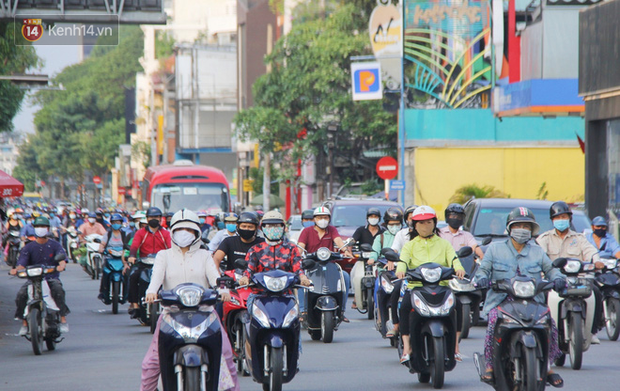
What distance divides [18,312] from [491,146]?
99.7 ft

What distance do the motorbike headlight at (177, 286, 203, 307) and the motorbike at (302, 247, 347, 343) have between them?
6401mm

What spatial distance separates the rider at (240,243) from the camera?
38.9 ft

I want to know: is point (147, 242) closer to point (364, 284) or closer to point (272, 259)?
point (364, 284)

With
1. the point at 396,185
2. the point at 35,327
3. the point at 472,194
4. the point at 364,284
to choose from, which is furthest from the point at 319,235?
the point at 396,185

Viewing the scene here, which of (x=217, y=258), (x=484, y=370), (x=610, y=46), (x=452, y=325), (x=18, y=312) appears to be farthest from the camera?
(x=610, y=46)

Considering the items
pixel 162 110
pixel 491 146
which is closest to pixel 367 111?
pixel 491 146

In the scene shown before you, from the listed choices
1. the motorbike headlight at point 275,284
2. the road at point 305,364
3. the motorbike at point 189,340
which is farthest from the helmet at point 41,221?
the motorbike at point 189,340

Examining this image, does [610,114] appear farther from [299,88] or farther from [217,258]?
[299,88]

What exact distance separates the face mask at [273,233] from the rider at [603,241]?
5.63m

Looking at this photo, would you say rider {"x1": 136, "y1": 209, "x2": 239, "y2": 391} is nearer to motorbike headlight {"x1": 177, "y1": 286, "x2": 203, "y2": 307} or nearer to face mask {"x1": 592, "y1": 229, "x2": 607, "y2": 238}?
motorbike headlight {"x1": 177, "y1": 286, "x2": 203, "y2": 307}

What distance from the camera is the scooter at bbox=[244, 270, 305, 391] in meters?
9.90

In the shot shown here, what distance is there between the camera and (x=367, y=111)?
46625 mm

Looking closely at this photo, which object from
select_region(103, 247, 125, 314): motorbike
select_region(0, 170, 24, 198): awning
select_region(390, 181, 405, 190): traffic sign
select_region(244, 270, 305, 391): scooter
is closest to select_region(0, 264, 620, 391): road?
select_region(244, 270, 305, 391): scooter

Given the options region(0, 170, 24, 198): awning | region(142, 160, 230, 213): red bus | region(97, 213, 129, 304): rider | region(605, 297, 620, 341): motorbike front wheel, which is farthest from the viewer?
region(142, 160, 230, 213): red bus
